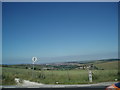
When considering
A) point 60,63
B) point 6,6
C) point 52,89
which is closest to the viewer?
point 52,89

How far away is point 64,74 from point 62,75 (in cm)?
9

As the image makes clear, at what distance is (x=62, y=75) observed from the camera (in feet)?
26.0

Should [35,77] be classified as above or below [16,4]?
below

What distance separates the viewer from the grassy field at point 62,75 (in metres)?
7.78

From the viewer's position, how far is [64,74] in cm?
795

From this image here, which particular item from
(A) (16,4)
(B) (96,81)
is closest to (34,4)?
(A) (16,4)

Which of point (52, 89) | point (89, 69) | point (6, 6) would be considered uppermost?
point (6, 6)

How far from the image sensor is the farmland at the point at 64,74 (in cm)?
777

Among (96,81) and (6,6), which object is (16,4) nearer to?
(6,6)

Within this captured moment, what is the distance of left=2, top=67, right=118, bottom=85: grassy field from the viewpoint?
25.5ft

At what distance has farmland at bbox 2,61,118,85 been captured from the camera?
7.77 metres

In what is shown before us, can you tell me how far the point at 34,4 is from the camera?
7254mm

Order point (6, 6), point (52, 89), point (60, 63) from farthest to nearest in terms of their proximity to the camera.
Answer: point (60, 63) → point (6, 6) → point (52, 89)

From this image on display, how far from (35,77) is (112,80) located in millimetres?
2873
